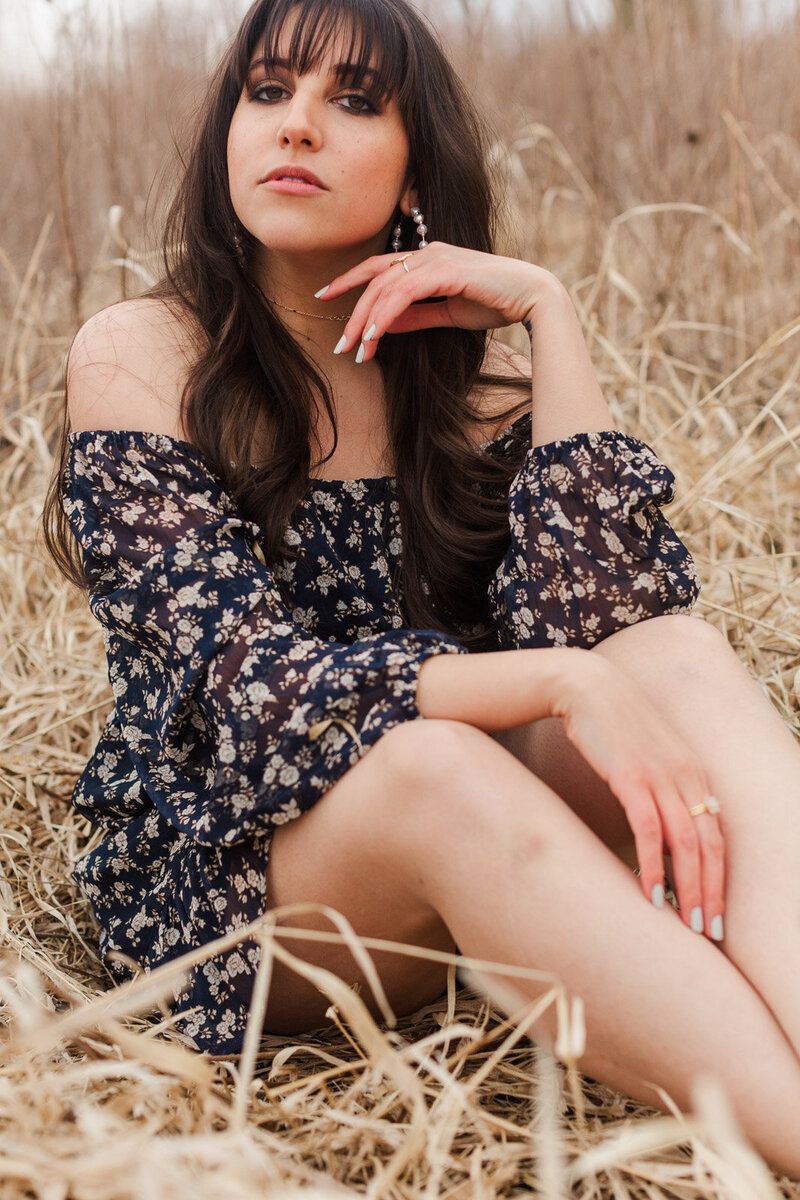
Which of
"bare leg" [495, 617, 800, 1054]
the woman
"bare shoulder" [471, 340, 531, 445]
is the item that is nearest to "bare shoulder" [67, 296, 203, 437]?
the woman

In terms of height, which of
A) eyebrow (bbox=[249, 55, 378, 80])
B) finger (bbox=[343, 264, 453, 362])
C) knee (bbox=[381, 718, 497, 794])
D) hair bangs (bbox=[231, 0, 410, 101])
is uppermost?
hair bangs (bbox=[231, 0, 410, 101])

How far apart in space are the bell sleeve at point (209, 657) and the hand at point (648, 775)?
0.17m

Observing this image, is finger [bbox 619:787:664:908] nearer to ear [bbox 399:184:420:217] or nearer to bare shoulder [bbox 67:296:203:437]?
bare shoulder [bbox 67:296:203:437]

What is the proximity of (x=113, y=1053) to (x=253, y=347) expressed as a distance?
3.15 feet

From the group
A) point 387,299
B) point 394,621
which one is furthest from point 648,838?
point 387,299

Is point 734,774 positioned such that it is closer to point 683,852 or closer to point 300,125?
point 683,852

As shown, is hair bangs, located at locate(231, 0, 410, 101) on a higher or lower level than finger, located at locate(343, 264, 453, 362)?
higher

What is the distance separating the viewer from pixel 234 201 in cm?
168

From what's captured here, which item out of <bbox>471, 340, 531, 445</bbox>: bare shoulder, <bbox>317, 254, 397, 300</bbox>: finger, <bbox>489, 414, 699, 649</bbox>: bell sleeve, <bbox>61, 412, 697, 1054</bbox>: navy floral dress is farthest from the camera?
<bbox>471, 340, 531, 445</bbox>: bare shoulder

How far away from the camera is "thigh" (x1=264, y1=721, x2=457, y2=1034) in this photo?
1.27 meters

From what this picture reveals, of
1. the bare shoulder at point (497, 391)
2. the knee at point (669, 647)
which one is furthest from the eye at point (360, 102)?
the knee at point (669, 647)

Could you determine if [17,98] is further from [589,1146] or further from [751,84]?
[589,1146]

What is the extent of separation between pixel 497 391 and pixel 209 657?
2.52 feet

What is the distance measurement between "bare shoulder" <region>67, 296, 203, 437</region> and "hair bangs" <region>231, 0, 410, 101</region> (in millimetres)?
374
